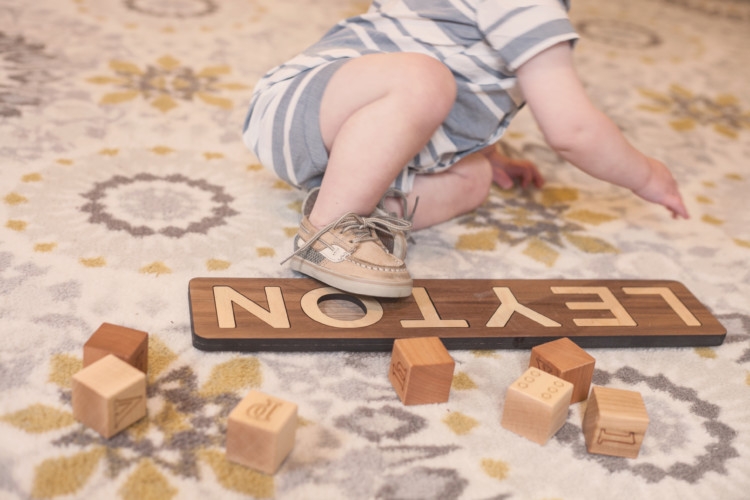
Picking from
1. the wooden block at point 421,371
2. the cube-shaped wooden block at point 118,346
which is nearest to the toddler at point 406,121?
the wooden block at point 421,371

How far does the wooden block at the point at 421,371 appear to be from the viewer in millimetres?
677

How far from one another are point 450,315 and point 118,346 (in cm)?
35

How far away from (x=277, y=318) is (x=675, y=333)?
44 centimetres

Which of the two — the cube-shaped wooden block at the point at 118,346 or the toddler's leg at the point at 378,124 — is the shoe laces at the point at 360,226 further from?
the cube-shaped wooden block at the point at 118,346

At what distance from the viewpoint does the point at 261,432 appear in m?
0.58

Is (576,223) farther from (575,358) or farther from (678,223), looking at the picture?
(575,358)

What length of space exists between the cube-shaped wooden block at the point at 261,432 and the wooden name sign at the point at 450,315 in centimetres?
14

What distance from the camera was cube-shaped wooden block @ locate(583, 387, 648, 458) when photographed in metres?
0.66

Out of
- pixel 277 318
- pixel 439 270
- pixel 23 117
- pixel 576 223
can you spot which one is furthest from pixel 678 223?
pixel 23 117

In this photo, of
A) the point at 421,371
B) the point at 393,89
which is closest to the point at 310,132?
the point at 393,89

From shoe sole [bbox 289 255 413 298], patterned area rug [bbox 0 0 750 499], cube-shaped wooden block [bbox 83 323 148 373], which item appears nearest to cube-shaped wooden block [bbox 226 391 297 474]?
patterned area rug [bbox 0 0 750 499]

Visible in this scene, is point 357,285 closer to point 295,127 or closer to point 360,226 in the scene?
point 360,226

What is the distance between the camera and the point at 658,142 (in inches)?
57.3

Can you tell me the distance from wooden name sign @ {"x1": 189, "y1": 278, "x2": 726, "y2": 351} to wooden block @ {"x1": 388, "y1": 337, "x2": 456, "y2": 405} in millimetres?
55
